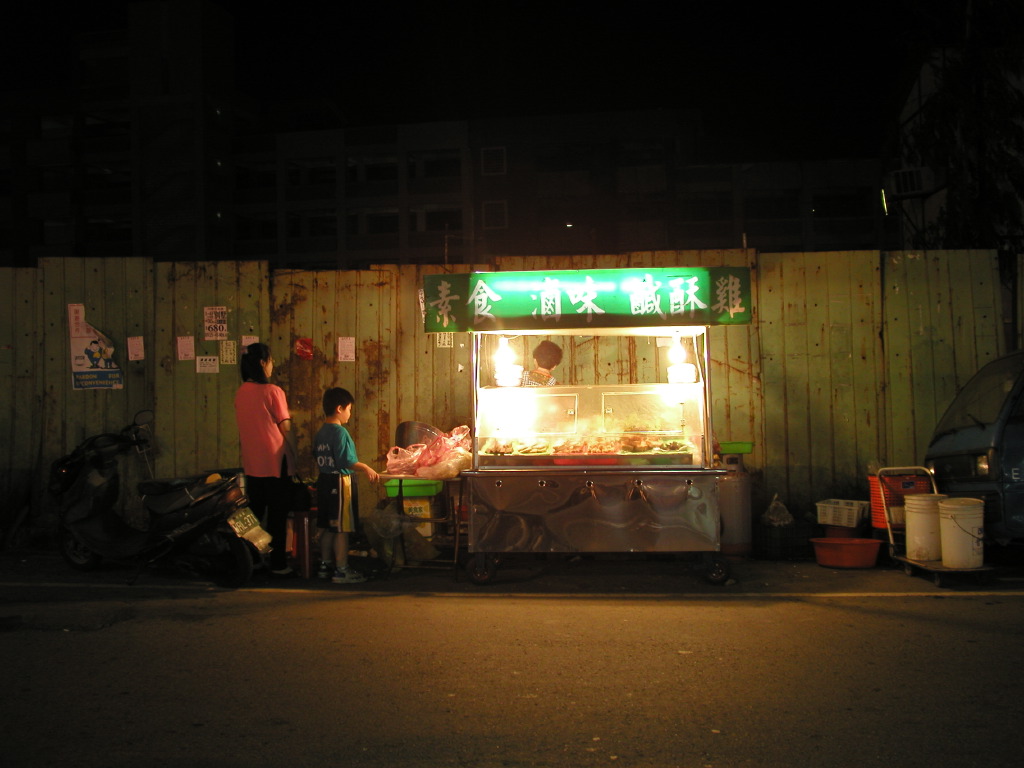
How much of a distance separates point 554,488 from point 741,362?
299 centimetres

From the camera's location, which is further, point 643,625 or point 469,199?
point 469,199

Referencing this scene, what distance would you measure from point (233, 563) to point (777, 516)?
5006 millimetres

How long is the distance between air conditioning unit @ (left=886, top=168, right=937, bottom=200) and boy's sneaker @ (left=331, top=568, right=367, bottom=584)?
875cm

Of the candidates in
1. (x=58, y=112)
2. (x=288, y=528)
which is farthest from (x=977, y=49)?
(x=58, y=112)

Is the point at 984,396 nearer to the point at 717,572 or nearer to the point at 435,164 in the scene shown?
the point at 717,572

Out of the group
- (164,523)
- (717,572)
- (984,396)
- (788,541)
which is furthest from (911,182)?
(164,523)

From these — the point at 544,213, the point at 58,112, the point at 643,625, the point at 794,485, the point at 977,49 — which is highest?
the point at 58,112

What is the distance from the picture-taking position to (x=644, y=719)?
12.5ft

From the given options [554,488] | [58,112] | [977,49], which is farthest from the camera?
[58,112]

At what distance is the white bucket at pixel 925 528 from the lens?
6.85 m

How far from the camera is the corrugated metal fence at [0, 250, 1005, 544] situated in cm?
872

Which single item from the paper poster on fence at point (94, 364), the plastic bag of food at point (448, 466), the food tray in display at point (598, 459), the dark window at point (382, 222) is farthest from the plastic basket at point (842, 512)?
the dark window at point (382, 222)

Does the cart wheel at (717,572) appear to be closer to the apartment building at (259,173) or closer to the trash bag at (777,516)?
the trash bag at (777,516)

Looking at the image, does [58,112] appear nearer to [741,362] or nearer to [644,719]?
[741,362]
